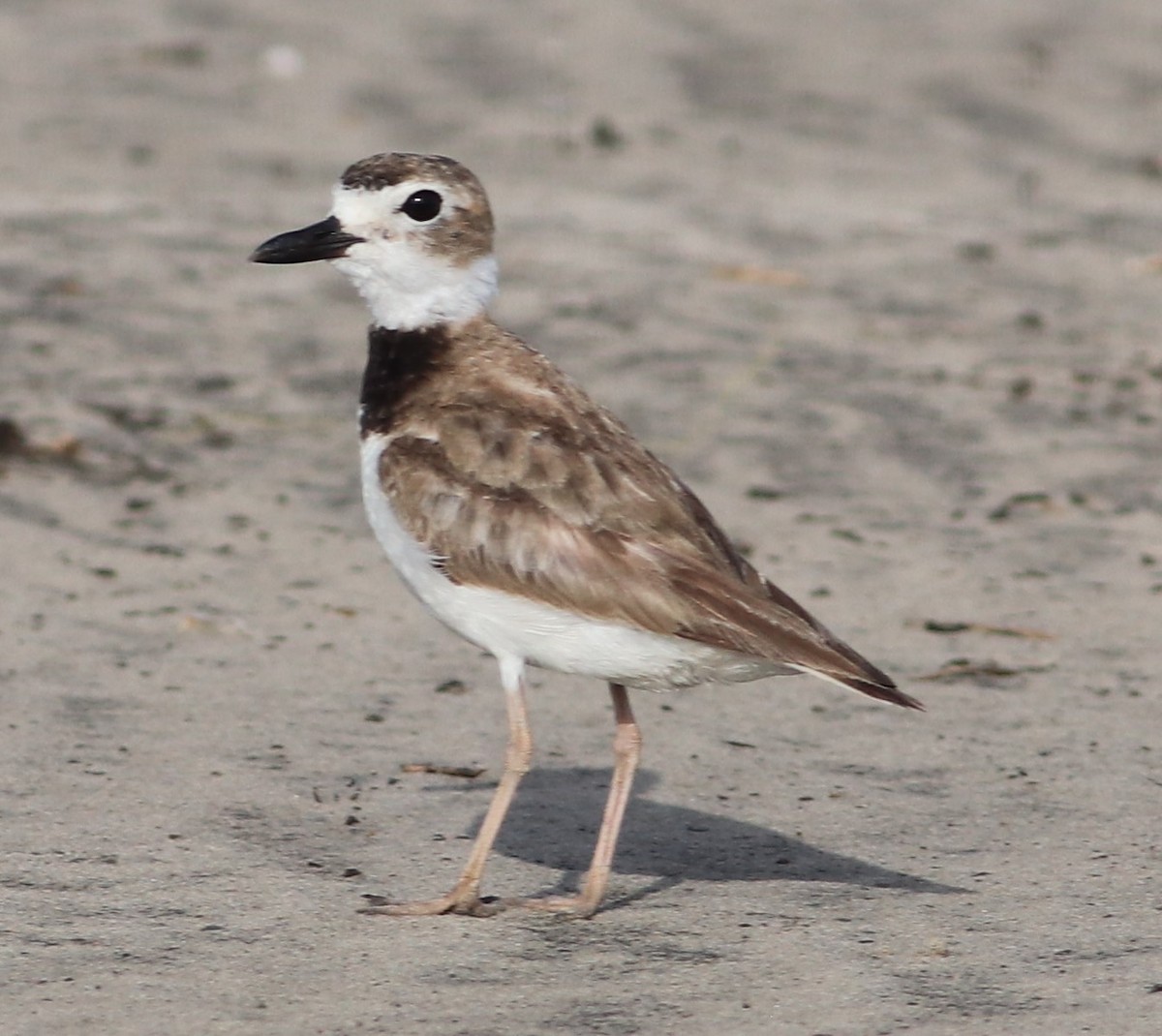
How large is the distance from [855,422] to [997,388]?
1067 millimetres

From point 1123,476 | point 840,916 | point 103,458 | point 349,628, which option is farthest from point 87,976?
point 1123,476

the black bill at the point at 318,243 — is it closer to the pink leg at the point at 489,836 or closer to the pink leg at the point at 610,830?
the pink leg at the point at 489,836

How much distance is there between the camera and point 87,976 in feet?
16.1

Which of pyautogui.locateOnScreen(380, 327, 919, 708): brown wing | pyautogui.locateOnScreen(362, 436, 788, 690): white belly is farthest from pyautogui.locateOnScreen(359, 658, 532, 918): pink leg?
pyautogui.locateOnScreen(380, 327, 919, 708): brown wing

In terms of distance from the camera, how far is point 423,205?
5.94 metres

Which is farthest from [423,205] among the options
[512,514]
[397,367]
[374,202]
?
[512,514]

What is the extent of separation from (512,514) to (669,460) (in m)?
4.80

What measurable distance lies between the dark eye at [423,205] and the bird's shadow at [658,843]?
196cm

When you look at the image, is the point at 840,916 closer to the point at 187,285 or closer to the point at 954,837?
the point at 954,837

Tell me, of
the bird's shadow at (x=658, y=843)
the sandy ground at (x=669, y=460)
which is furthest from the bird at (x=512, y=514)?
the sandy ground at (x=669, y=460)

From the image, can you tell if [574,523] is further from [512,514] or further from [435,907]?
[435,907]

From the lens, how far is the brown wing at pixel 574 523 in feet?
17.5

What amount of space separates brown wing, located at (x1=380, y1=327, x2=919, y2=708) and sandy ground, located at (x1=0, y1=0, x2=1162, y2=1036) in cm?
83

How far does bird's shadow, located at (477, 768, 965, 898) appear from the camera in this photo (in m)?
5.94
